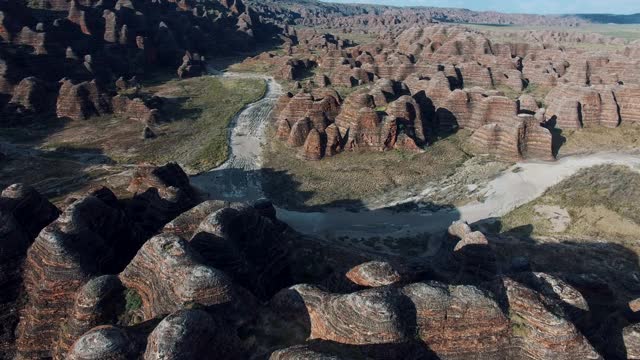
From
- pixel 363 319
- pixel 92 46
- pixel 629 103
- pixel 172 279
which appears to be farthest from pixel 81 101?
pixel 629 103

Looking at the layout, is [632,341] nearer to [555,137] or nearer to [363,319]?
[363,319]

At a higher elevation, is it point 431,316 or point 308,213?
point 431,316

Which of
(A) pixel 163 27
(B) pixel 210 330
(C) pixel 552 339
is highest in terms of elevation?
(A) pixel 163 27

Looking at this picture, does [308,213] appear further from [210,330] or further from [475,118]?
[475,118]

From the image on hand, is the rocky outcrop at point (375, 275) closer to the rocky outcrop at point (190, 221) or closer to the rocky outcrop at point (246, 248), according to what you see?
the rocky outcrop at point (246, 248)

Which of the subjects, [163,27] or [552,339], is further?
[163,27]

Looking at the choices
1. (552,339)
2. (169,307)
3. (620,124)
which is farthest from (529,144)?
(169,307)

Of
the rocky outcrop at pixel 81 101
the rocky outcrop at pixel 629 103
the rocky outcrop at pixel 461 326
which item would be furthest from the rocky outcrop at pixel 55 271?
the rocky outcrop at pixel 629 103

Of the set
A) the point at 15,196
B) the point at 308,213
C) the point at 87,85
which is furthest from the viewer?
the point at 87,85

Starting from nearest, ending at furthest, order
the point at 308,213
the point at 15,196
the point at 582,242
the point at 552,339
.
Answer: the point at 552,339, the point at 15,196, the point at 582,242, the point at 308,213
